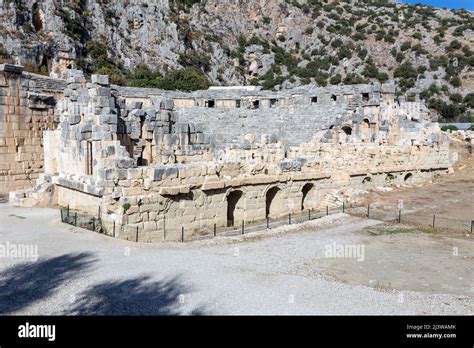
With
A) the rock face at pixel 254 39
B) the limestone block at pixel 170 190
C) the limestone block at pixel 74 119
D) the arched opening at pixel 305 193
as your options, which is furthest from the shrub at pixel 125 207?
the rock face at pixel 254 39

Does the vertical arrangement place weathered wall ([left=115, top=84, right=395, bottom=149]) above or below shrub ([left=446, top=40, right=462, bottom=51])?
below

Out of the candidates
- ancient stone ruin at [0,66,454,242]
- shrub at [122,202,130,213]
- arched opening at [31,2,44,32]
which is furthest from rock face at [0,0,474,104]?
shrub at [122,202,130,213]

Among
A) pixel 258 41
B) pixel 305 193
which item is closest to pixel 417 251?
pixel 305 193

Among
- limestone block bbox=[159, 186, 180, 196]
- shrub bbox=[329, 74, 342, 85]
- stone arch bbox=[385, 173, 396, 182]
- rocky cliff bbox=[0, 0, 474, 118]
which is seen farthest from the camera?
shrub bbox=[329, 74, 342, 85]

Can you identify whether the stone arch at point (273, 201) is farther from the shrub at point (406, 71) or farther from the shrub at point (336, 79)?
the shrub at point (406, 71)

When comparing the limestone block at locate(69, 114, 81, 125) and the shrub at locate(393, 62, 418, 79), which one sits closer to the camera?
the limestone block at locate(69, 114, 81, 125)

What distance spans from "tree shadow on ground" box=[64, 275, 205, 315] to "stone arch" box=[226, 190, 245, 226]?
23.9 ft

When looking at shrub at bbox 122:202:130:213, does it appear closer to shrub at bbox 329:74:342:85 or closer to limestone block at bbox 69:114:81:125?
limestone block at bbox 69:114:81:125

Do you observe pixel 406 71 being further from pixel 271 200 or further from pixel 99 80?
pixel 99 80

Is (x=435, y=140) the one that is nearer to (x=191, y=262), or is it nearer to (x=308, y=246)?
(x=308, y=246)

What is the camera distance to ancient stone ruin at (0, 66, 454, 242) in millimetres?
12719

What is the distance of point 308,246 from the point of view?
1114 cm

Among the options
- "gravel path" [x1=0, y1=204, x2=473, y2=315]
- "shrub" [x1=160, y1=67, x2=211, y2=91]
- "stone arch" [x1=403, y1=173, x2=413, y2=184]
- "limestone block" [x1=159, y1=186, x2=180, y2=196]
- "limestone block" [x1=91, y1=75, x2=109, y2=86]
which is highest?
"shrub" [x1=160, y1=67, x2=211, y2=91]

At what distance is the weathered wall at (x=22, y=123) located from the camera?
57.9ft
